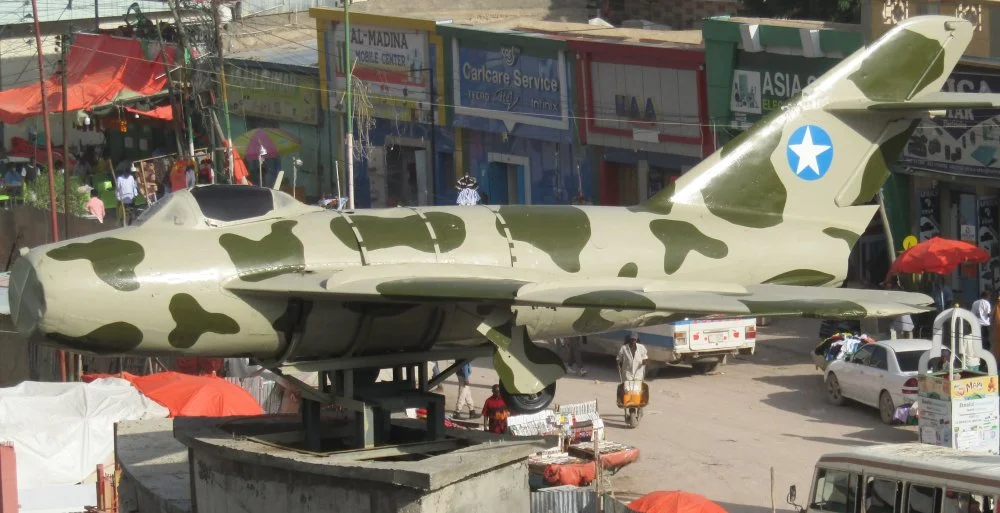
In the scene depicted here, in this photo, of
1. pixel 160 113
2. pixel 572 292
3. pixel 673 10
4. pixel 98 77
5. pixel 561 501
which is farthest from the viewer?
pixel 673 10

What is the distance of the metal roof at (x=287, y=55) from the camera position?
160ft

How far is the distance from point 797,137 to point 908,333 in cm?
961

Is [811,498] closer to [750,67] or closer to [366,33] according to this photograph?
[750,67]

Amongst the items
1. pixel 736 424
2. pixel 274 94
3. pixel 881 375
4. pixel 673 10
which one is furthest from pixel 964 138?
pixel 274 94

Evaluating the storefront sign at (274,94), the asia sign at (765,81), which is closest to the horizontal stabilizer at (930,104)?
the asia sign at (765,81)

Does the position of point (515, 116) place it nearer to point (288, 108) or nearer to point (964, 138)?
point (288, 108)

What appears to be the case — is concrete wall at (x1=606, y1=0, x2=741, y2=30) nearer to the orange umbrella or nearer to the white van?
the orange umbrella

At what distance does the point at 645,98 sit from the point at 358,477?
2239 centimetres

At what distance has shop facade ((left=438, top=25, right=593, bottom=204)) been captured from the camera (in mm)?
38625

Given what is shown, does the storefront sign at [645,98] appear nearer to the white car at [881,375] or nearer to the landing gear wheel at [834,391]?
the landing gear wheel at [834,391]

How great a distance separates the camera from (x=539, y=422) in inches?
866

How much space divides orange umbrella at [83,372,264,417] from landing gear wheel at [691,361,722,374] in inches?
348

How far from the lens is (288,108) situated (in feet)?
160

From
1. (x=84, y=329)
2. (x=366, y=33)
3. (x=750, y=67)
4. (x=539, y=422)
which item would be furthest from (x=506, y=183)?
(x=84, y=329)
